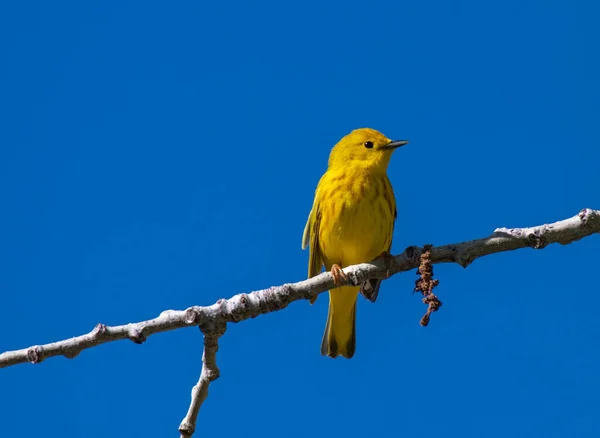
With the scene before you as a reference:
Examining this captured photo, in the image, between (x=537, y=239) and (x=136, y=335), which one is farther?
(x=537, y=239)

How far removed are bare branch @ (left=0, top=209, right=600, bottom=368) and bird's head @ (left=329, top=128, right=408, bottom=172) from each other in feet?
5.50

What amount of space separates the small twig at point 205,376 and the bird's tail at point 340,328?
10.1ft

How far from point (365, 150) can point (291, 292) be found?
8.65 ft

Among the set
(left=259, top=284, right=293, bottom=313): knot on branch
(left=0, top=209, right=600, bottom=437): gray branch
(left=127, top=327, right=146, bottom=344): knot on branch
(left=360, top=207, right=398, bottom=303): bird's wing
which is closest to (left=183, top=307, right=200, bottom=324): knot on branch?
(left=0, top=209, right=600, bottom=437): gray branch

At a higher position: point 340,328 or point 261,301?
point 340,328

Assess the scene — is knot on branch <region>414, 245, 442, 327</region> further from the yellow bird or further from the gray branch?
the yellow bird

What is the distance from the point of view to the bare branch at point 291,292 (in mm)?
3979

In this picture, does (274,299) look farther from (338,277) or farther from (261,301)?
(338,277)

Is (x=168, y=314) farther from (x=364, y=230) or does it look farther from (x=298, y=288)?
(x=364, y=230)

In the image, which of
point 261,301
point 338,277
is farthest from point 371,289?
point 261,301

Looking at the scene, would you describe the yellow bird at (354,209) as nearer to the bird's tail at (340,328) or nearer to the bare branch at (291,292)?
the bird's tail at (340,328)

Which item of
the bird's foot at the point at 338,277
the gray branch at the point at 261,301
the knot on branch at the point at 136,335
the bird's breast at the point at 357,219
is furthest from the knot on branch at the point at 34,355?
the bird's breast at the point at 357,219

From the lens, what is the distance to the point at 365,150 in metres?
6.84

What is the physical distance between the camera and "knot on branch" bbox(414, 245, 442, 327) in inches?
173
